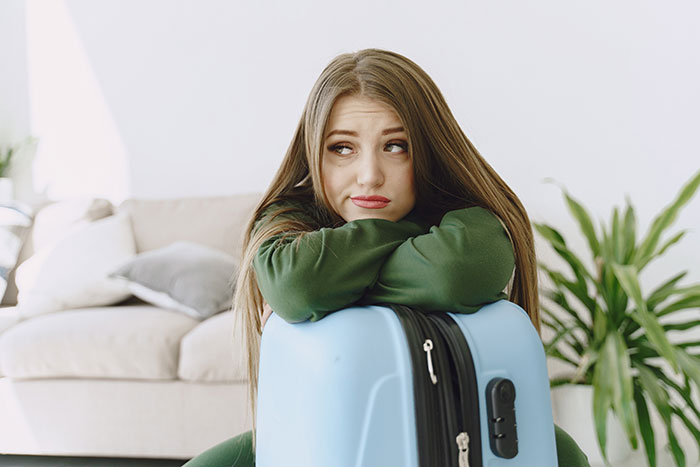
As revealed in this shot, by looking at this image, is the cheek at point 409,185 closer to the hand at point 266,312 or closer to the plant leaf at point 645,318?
the hand at point 266,312

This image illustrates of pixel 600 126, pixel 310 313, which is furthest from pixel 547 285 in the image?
pixel 310 313

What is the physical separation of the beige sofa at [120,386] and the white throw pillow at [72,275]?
18cm

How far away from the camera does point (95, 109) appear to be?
9.47ft

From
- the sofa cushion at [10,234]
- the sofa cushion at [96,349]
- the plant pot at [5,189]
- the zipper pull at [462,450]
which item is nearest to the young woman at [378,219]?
the zipper pull at [462,450]

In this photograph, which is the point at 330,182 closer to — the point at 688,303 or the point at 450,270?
the point at 450,270

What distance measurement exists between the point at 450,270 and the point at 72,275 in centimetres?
195

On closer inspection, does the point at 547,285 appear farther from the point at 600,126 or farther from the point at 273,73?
the point at 273,73

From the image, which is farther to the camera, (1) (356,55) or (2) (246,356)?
Result: (2) (246,356)

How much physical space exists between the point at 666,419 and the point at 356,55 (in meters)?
1.37

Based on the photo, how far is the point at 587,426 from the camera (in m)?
1.77

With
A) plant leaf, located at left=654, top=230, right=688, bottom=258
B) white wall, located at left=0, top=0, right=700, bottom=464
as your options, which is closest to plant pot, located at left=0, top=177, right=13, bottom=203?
white wall, located at left=0, top=0, right=700, bottom=464

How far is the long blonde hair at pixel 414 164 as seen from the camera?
2.65ft

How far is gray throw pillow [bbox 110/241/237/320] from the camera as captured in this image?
6.82 feet

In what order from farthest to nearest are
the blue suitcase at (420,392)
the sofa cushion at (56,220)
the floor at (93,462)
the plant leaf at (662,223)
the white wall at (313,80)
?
the sofa cushion at (56,220), the white wall at (313,80), the floor at (93,462), the plant leaf at (662,223), the blue suitcase at (420,392)
